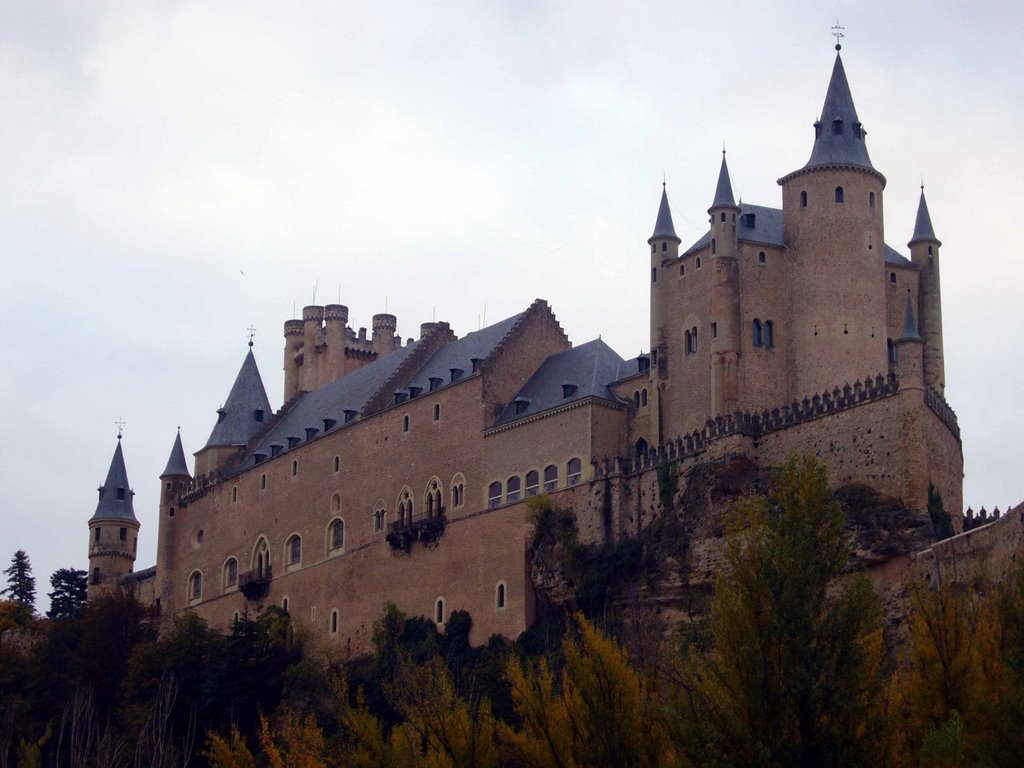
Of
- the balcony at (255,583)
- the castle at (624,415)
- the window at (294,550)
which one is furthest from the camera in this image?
the balcony at (255,583)

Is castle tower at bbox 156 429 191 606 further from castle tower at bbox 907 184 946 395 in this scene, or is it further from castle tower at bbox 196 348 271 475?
castle tower at bbox 907 184 946 395

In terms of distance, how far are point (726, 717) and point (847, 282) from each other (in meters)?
27.5

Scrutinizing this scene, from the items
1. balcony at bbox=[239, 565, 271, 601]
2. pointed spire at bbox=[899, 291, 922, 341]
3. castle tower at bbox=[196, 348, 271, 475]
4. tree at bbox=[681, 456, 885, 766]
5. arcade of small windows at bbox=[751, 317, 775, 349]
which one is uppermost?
castle tower at bbox=[196, 348, 271, 475]

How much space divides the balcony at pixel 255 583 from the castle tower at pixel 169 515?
862 centimetres

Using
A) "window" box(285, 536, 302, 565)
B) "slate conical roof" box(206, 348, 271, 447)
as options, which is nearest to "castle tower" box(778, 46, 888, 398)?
"window" box(285, 536, 302, 565)

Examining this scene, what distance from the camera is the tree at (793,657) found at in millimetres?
39469

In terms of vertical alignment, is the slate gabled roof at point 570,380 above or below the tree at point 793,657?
above

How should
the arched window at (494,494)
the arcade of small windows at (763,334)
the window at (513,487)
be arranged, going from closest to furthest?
the arcade of small windows at (763,334)
the window at (513,487)
the arched window at (494,494)

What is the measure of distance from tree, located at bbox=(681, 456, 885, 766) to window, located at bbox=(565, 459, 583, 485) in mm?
26002

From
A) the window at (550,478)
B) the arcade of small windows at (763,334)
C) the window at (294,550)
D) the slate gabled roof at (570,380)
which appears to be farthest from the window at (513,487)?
the window at (294,550)

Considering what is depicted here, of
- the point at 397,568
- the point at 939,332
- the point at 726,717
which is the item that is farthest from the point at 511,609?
the point at 726,717

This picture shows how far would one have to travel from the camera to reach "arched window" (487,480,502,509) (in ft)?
235

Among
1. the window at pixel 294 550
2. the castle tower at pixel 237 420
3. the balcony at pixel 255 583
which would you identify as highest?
the castle tower at pixel 237 420

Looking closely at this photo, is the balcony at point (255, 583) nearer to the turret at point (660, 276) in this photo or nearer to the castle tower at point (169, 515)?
the castle tower at point (169, 515)
